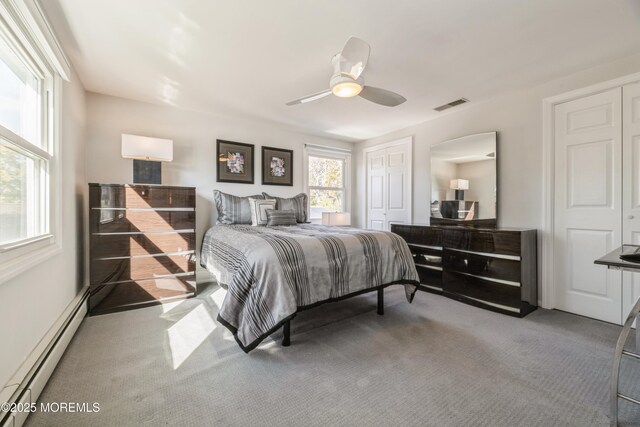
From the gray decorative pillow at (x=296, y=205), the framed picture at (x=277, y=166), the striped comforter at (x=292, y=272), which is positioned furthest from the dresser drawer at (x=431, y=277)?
the framed picture at (x=277, y=166)

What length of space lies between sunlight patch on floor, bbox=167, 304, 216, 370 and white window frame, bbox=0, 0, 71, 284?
1008 millimetres

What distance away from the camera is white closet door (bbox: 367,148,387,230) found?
4828mm

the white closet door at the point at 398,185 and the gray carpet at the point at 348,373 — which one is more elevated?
the white closet door at the point at 398,185

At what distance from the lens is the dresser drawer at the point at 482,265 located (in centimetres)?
267

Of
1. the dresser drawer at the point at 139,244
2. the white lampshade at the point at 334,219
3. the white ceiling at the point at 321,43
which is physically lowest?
the dresser drawer at the point at 139,244

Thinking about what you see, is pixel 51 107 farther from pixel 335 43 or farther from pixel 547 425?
pixel 547 425

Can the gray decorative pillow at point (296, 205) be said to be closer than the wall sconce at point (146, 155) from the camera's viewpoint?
No

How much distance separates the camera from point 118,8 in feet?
5.89

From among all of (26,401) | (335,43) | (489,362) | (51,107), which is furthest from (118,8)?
(489,362)

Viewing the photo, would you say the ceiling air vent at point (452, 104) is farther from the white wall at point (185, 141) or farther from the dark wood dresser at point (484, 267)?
the white wall at point (185, 141)

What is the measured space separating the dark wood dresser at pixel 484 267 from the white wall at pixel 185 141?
2.46 m

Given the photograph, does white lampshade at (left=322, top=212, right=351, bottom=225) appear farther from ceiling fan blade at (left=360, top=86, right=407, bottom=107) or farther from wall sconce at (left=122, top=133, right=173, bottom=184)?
wall sconce at (left=122, top=133, right=173, bottom=184)

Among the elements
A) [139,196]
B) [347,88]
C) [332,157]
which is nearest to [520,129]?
[347,88]

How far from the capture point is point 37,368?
4.95ft
